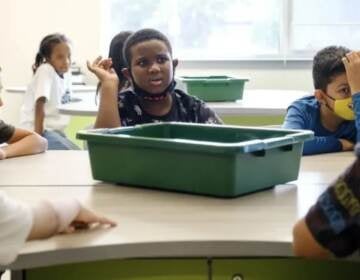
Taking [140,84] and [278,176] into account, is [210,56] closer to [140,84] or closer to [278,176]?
[140,84]

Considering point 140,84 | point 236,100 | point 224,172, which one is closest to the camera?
point 224,172

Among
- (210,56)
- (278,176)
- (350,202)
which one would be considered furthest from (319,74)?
(210,56)

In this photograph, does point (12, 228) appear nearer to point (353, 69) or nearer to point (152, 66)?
point (353, 69)

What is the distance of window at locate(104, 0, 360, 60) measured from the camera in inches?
193

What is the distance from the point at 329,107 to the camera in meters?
1.97

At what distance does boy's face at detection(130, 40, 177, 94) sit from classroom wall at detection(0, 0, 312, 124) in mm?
2780

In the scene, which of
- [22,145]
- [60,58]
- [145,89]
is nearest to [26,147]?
[22,145]

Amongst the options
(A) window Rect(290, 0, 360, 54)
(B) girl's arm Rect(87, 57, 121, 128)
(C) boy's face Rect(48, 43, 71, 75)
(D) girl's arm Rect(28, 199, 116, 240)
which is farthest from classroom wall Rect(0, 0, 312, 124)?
(D) girl's arm Rect(28, 199, 116, 240)

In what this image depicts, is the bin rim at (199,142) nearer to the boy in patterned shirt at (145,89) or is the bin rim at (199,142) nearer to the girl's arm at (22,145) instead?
the girl's arm at (22,145)

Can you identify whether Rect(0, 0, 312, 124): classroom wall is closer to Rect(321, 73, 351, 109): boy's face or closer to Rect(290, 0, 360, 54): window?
Rect(290, 0, 360, 54): window

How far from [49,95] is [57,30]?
5.44ft

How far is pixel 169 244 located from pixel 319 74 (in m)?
1.11

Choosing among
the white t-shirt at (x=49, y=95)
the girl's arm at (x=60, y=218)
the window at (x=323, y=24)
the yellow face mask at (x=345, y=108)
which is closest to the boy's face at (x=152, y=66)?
the yellow face mask at (x=345, y=108)

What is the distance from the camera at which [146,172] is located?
4.52ft
